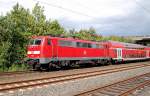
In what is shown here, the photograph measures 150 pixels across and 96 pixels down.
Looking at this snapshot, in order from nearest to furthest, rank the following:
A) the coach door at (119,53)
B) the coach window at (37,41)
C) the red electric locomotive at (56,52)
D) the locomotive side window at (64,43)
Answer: the red electric locomotive at (56,52), the coach window at (37,41), the locomotive side window at (64,43), the coach door at (119,53)

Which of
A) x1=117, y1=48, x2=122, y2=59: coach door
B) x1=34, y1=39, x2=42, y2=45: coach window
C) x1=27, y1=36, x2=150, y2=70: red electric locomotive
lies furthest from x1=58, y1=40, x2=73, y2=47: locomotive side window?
x1=117, y1=48, x2=122, y2=59: coach door

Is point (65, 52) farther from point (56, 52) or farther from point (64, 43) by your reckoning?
point (56, 52)

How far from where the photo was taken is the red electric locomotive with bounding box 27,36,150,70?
86.9 ft

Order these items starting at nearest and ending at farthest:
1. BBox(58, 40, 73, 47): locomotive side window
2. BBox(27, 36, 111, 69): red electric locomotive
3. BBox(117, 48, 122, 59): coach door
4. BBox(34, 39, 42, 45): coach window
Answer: BBox(27, 36, 111, 69): red electric locomotive, BBox(34, 39, 42, 45): coach window, BBox(58, 40, 73, 47): locomotive side window, BBox(117, 48, 122, 59): coach door

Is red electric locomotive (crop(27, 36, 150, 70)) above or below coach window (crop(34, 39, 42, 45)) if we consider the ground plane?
below

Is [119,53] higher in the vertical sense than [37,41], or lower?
lower

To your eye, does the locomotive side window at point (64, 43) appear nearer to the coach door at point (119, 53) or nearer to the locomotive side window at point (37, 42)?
the locomotive side window at point (37, 42)

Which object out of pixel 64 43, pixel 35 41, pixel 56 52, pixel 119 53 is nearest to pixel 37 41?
pixel 35 41

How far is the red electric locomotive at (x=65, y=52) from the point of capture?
86.9ft

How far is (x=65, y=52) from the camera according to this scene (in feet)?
96.4

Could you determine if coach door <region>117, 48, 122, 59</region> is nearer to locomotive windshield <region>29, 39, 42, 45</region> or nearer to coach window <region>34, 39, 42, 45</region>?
locomotive windshield <region>29, 39, 42, 45</region>

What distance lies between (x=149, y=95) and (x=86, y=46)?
2044 cm

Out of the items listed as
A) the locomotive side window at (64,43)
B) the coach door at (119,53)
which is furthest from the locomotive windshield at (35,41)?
the coach door at (119,53)

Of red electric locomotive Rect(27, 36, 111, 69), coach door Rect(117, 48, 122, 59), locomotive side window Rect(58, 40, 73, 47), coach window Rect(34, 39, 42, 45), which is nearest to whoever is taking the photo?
red electric locomotive Rect(27, 36, 111, 69)
